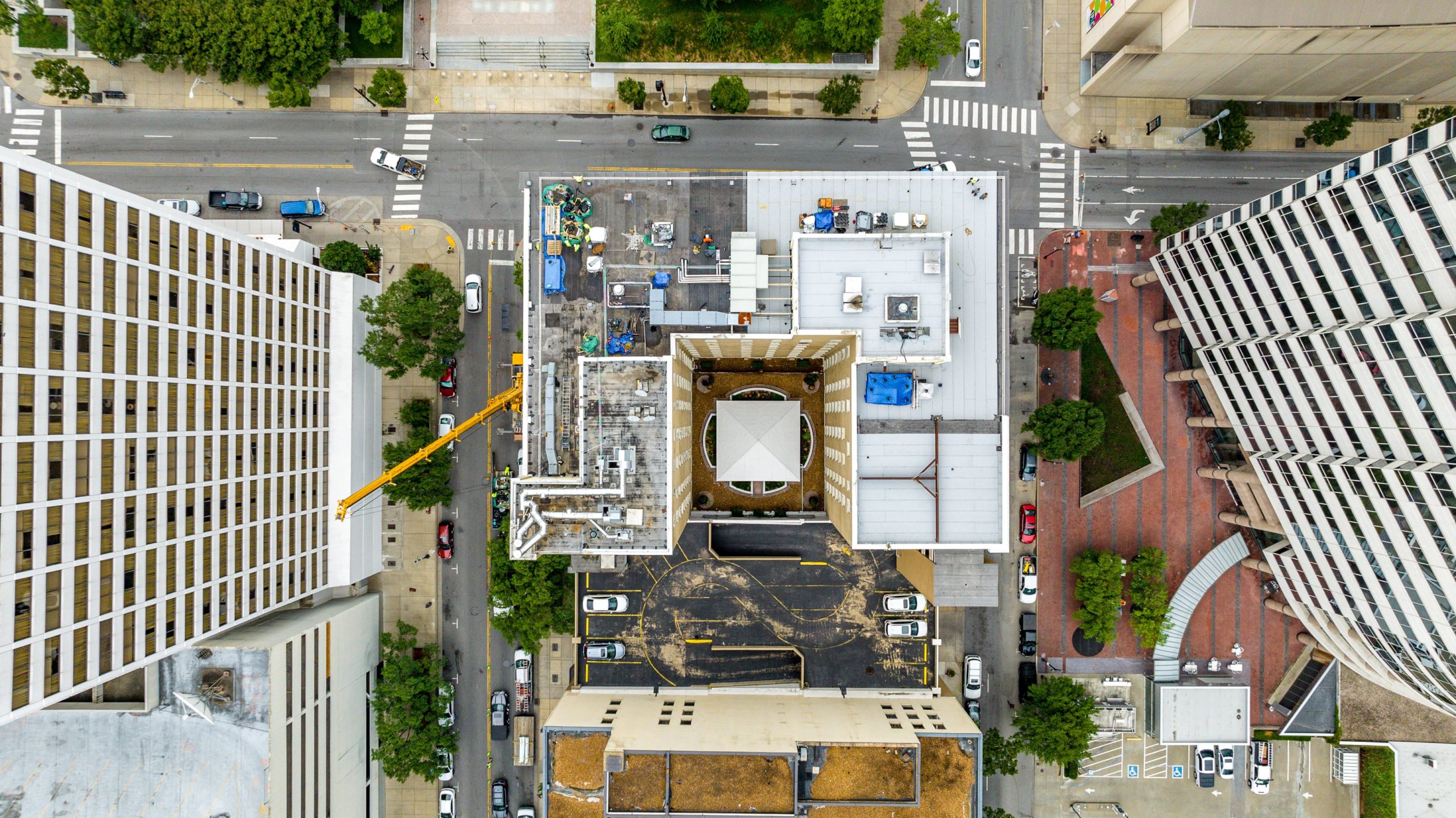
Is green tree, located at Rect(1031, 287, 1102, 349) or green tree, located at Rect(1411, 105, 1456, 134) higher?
green tree, located at Rect(1411, 105, 1456, 134)

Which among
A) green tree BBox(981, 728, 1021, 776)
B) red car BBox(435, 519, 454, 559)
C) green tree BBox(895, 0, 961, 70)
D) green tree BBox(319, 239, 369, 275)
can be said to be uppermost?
green tree BBox(895, 0, 961, 70)

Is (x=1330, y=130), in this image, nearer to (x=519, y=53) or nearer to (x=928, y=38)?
(x=928, y=38)

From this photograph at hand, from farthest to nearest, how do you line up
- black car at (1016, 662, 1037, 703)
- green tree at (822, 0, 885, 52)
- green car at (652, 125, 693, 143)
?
black car at (1016, 662, 1037, 703), green car at (652, 125, 693, 143), green tree at (822, 0, 885, 52)

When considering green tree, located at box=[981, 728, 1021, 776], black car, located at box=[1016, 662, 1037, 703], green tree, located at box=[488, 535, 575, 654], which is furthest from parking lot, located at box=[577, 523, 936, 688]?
black car, located at box=[1016, 662, 1037, 703]

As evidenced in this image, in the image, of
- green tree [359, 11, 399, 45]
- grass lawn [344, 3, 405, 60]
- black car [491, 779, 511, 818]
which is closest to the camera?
green tree [359, 11, 399, 45]

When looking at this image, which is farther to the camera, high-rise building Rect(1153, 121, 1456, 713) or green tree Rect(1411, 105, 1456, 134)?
green tree Rect(1411, 105, 1456, 134)

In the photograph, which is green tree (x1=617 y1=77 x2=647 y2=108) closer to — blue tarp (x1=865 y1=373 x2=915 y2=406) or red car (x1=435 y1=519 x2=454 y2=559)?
blue tarp (x1=865 y1=373 x2=915 y2=406)

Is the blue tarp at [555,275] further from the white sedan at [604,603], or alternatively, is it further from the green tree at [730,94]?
the white sedan at [604,603]
